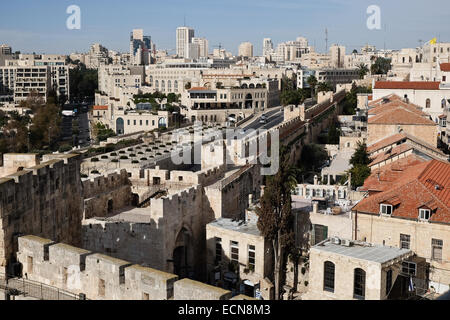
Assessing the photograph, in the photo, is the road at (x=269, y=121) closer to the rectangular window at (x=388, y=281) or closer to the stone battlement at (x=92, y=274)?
the rectangular window at (x=388, y=281)

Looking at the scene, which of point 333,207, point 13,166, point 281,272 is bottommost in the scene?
point 281,272

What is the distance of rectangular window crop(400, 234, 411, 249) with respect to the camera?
19.0m

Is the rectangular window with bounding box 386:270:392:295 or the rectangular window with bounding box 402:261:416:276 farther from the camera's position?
the rectangular window with bounding box 402:261:416:276

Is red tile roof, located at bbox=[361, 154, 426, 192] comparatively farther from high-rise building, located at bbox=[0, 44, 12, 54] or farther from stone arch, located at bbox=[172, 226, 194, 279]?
high-rise building, located at bbox=[0, 44, 12, 54]

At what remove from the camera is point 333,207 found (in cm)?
2212

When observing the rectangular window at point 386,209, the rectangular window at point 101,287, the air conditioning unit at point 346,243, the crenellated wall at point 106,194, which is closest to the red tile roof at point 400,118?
the rectangular window at point 386,209

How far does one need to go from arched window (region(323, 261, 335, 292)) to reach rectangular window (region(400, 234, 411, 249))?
13.0ft

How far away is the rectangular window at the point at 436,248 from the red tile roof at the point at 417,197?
72cm

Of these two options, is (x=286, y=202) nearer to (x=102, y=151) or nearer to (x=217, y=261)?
(x=217, y=261)

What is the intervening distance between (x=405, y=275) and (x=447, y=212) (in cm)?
341

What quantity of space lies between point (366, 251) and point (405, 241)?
9.96 ft

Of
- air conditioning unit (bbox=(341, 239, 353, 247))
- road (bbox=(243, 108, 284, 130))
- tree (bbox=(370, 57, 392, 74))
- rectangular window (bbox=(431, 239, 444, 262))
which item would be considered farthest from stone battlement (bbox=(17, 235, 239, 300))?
tree (bbox=(370, 57, 392, 74))

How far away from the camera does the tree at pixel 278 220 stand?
18.7 meters
